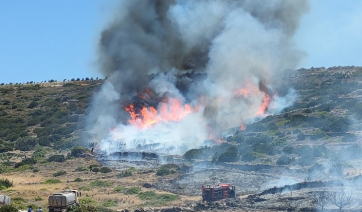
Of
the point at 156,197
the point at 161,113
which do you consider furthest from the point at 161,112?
the point at 156,197

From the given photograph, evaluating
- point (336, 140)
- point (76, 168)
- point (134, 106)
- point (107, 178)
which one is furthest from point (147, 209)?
point (134, 106)

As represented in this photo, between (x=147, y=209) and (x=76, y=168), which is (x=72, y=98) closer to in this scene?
(x=76, y=168)

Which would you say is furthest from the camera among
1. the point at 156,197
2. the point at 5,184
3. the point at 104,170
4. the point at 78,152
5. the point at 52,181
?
the point at 78,152

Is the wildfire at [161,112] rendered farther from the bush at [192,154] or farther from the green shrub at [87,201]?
the green shrub at [87,201]

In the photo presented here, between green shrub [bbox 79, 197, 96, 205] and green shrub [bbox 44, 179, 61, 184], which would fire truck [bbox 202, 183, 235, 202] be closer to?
green shrub [bbox 79, 197, 96, 205]

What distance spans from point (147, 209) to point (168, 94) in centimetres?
4426

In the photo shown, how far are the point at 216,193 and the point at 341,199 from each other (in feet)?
32.9

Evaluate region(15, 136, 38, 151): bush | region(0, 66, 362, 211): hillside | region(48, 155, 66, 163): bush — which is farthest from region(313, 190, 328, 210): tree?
region(15, 136, 38, 151): bush

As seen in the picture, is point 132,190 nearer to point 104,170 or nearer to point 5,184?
point 5,184

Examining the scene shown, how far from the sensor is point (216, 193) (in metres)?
41.2

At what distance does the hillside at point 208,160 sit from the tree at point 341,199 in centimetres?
160

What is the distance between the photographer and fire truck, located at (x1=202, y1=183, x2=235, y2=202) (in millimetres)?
40875

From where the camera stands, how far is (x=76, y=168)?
60.5m

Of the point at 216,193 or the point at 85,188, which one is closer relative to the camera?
the point at 216,193
